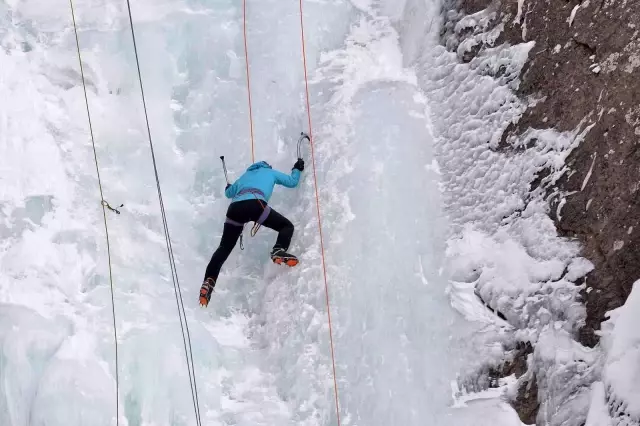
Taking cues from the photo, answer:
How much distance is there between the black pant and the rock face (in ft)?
4.72

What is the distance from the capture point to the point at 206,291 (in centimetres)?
380

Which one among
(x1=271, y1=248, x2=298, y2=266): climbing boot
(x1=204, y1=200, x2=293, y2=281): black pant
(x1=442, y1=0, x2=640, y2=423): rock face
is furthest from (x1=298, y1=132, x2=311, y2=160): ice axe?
(x1=442, y1=0, x2=640, y2=423): rock face

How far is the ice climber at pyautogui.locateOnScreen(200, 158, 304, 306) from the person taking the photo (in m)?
3.89

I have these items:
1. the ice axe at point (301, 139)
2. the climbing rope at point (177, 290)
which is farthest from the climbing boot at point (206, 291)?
the ice axe at point (301, 139)

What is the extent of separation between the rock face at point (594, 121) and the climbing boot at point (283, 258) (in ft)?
4.79

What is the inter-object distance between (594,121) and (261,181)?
6.33 feet

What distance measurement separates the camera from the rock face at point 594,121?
3.01 metres

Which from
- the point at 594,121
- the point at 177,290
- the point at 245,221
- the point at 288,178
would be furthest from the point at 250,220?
the point at 594,121

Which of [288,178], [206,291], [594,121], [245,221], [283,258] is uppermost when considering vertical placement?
[594,121]

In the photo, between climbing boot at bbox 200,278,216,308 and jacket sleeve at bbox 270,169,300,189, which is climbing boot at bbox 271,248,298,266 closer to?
climbing boot at bbox 200,278,216,308

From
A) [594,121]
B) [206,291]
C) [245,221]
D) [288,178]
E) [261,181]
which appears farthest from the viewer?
[288,178]

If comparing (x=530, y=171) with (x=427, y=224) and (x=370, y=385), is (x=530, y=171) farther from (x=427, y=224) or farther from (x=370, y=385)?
(x=370, y=385)

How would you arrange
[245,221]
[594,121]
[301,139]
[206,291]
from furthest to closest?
[301,139] < [245,221] < [206,291] < [594,121]

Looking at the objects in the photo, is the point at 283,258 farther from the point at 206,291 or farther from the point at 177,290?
the point at 177,290
